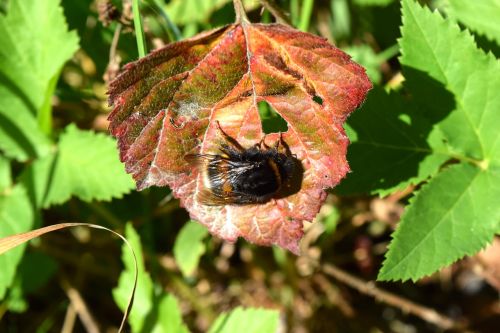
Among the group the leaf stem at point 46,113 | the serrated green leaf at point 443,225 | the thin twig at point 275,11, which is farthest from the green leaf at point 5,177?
the serrated green leaf at point 443,225

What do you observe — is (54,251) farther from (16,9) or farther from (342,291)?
(342,291)

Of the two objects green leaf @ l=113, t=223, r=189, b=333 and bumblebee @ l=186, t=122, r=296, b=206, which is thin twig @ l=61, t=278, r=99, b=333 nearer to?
green leaf @ l=113, t=223, r=189, b=333

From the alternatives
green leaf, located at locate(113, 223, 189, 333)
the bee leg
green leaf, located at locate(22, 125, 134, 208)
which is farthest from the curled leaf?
green leaf, located at locate(113, 223, 189, 333)

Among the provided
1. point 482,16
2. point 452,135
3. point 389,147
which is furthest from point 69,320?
point 482,16

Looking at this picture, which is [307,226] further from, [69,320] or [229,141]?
[229,141]

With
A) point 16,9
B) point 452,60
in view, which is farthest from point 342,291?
point 16,9

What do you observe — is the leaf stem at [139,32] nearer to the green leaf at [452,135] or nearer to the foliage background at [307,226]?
the foliage background at [307,226]
